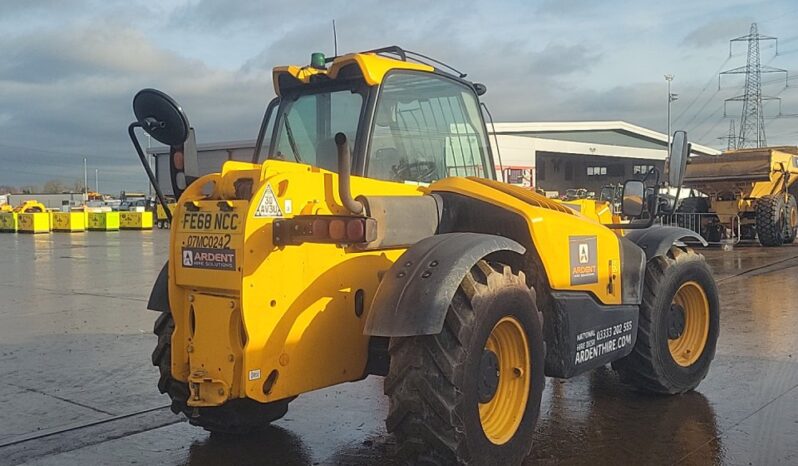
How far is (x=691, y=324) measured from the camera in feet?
20.2

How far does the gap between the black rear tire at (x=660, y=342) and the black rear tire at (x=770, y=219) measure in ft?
51.7

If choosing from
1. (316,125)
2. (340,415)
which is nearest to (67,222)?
(340,415)

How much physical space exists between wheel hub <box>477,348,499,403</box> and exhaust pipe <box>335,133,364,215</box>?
0.98 m

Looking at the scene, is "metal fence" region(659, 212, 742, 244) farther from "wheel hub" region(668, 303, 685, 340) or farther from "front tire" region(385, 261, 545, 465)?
"front tire" region(385, 261, 545, 465)

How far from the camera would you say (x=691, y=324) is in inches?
242

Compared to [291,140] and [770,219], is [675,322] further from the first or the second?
[770,219]

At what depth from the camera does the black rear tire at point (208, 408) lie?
4.21 m

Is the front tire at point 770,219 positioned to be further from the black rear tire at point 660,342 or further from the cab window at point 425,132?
the cab window at point 425,132

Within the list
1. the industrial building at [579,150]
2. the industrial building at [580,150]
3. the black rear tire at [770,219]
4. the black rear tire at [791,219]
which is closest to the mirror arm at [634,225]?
the black rear tire at [770,219]

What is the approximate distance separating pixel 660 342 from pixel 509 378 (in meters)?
1.94

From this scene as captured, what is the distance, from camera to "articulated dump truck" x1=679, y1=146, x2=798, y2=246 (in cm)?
1998

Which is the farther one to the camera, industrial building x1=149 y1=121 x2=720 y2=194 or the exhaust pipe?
industrial building x1=149 y1=121 x2=720 y2=194

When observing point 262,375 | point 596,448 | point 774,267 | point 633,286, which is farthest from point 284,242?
point 774,267

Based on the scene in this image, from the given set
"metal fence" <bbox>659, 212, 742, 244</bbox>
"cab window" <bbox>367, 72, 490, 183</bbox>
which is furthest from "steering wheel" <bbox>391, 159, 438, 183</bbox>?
"metal fence" <bbox>659, 212, 742, 244</bbox>
